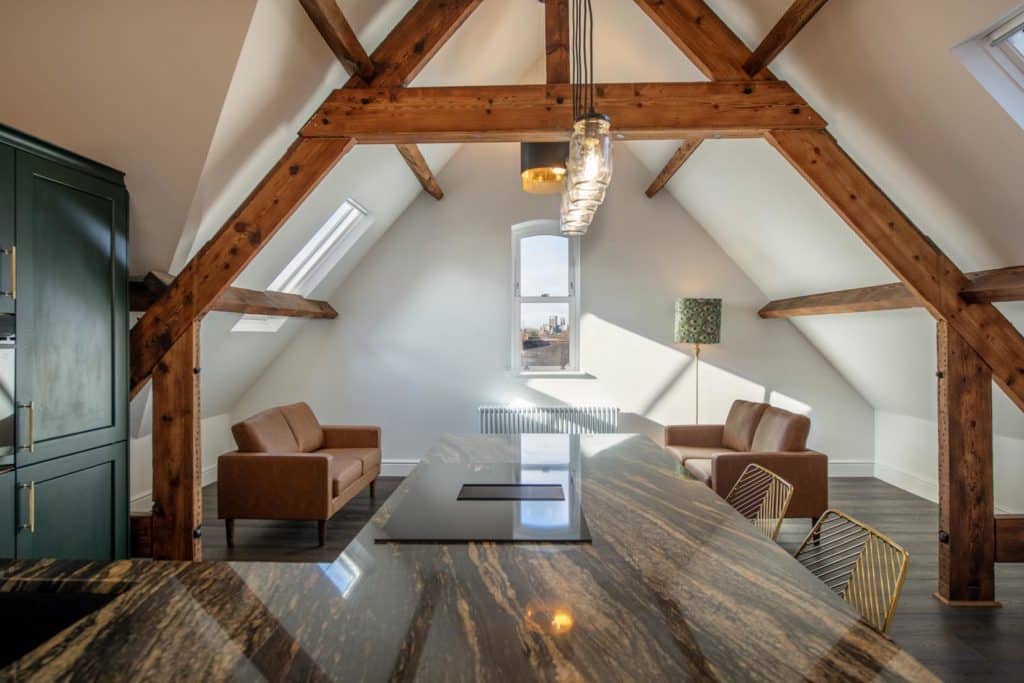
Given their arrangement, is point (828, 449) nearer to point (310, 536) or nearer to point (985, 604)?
point (985, 604)

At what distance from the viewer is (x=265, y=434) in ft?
13.4

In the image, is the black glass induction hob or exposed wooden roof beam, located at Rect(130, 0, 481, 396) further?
exposed wooden roof beam, located at Rect(130, 0, 481, 396)

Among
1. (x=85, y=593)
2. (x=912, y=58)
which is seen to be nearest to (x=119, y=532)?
(x=85, y=593)

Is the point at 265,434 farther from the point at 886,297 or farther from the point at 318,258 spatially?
the point at 886,297

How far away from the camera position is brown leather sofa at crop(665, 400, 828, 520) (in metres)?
3.87

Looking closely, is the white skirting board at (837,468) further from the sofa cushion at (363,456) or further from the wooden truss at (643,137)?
the wooden truss at (643,137)

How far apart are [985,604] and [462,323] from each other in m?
4.41

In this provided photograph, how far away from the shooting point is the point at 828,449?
227 inches

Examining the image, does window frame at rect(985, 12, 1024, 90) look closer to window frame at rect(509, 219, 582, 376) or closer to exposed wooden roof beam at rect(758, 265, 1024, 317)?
exposed wooden roof beam at rect(758, 265, 1024, 317)

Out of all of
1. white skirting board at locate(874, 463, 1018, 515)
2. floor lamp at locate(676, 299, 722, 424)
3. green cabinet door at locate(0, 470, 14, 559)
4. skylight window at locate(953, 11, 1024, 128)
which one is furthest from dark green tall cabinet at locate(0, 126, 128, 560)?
white skirting board at locate(874, 463, 1018, 515)

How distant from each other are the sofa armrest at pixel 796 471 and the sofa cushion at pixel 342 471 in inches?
100

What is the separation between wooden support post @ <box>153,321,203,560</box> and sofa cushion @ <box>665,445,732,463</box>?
331 centimetres

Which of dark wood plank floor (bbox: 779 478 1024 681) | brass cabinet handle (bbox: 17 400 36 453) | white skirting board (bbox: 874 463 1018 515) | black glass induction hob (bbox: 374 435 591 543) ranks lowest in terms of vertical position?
dark wood plank floor (bbox: 779 478 1024 681)

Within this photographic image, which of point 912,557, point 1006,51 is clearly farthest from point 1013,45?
point 912,557
